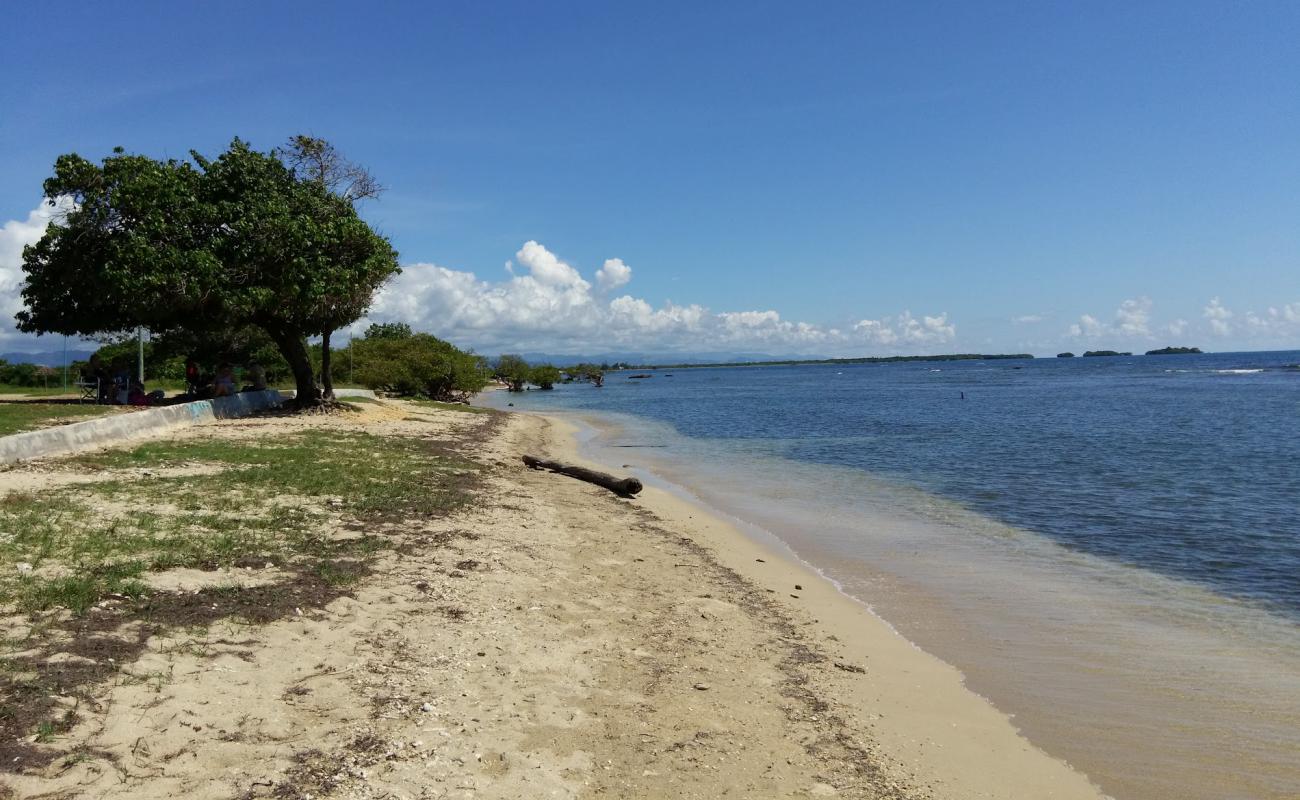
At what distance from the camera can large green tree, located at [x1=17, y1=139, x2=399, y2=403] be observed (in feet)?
64.6

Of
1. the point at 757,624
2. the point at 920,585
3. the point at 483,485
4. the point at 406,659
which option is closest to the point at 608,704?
the point at 406,659

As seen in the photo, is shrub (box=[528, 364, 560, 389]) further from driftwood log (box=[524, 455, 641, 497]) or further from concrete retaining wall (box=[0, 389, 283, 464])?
driftwood log (box=[524, 455, 641, 497])

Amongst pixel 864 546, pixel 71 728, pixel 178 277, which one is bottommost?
pixel 864 546

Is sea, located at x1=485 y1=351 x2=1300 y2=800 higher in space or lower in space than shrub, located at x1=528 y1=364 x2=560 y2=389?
lower

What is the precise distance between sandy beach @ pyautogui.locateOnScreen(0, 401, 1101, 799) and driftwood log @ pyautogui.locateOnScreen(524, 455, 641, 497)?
272 inches

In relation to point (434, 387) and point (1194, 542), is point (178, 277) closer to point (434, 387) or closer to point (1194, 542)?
point (1194, 542)

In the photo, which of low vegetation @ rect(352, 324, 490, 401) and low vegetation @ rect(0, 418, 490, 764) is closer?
low vegetation @ rect(0, 418, 490, 764)

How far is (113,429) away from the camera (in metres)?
14.6

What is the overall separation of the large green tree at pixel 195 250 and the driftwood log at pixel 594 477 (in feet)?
25.8

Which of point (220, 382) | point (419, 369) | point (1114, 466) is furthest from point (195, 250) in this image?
point (419, 369)

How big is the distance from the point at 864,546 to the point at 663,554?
3.83 m

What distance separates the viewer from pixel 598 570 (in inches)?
383

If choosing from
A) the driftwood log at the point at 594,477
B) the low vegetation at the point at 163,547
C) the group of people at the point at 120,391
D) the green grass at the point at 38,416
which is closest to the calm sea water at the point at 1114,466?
the driftwood log at the point at 594,477

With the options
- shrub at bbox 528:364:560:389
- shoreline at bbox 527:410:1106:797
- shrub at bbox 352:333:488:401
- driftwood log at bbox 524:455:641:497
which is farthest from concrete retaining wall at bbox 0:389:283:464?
shrub at bbox 528:364:560:389
